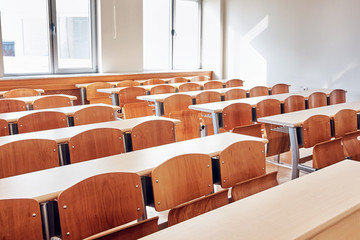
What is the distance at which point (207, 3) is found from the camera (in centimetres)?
941

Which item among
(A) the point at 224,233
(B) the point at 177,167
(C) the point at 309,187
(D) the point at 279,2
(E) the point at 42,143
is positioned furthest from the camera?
(D) the point at 279,2

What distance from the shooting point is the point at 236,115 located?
4.29 m

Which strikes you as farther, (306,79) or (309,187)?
(306,79)

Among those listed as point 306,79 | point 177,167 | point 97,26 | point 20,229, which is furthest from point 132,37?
point 20,229

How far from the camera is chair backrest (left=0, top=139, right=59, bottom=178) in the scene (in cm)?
262

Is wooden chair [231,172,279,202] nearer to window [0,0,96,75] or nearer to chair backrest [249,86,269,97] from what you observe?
chair backrest [249,86,269,97]

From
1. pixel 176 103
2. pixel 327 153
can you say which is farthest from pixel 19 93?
pixel 327 153

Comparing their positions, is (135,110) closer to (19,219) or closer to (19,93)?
(19,93)

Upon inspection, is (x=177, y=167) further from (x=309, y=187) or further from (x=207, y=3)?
(x=207, y=3)

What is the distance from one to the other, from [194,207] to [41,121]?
2.20 metres

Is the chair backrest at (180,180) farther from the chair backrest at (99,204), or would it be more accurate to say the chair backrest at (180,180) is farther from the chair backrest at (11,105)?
the chair backrest at (11,105)

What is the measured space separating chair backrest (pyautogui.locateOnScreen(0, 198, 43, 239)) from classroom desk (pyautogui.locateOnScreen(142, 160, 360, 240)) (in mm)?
633

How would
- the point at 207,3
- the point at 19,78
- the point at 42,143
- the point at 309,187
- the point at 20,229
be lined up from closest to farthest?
the point at 20,229 → the point at 309,187 → the point at 42,143 → the point at 19,78 → the point at 207,3

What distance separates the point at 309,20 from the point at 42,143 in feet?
20.1
